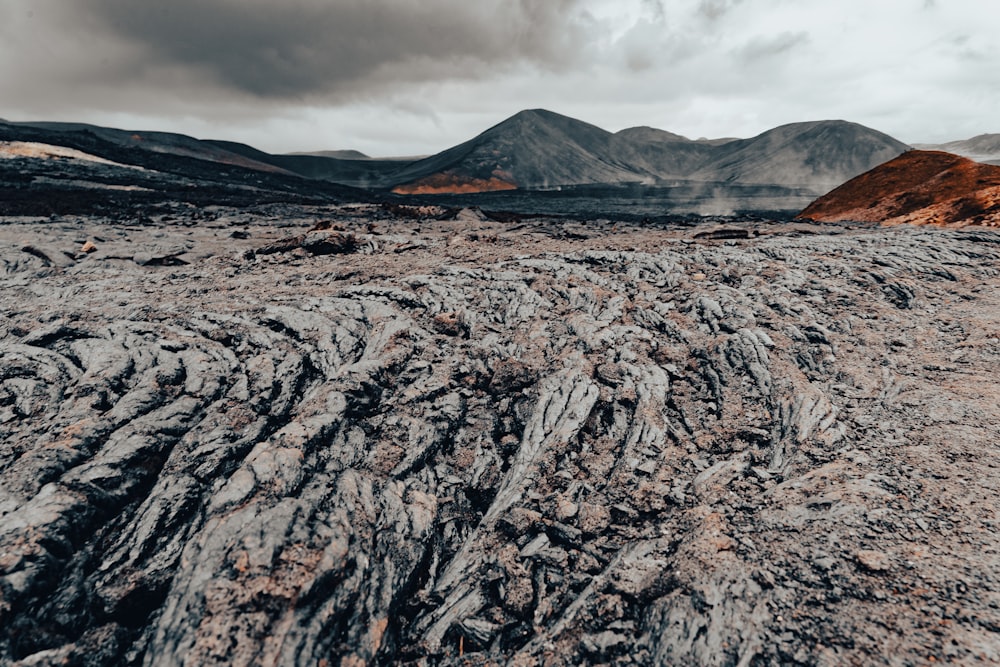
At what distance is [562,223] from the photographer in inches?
1097

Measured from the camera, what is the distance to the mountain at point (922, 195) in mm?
22875

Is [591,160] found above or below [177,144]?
above

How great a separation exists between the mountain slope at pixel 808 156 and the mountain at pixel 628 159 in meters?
0.30

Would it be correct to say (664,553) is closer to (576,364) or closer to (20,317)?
(576,364)

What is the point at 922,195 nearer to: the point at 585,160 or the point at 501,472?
the point at 501,472

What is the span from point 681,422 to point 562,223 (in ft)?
67.6

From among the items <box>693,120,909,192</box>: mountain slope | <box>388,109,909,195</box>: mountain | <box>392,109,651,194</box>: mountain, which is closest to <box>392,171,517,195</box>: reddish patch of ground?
<box>392,109,651,194</box>: mountain

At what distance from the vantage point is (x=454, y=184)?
126500 mm

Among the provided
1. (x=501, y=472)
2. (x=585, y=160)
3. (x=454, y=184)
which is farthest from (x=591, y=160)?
(x=501, y=472)

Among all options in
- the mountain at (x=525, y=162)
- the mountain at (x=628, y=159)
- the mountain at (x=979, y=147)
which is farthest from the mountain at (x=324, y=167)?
the mountain at (x=979, y=147)

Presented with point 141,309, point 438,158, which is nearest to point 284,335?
point 141,309

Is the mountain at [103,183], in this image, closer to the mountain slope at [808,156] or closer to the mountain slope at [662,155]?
the mountain slope at [808,156]

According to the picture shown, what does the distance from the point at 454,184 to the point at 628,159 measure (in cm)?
8794

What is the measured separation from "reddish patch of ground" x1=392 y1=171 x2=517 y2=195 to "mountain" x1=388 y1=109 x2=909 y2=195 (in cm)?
29
